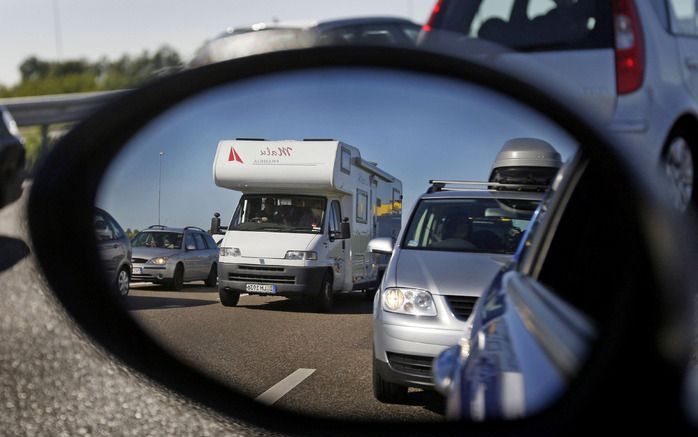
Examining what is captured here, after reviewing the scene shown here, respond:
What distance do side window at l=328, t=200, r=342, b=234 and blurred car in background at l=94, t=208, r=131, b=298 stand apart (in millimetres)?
337

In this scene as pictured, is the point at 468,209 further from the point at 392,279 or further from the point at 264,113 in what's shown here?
the point at 264,113

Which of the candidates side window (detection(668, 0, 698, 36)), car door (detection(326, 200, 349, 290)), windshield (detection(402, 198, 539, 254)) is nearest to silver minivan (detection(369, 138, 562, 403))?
windshield (detection(402, 198, 539, 254))

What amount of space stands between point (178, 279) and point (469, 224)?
19.9 inches

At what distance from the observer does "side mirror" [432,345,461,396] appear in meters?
1.23

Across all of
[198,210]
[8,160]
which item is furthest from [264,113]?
[8,160]

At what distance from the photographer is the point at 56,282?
59.1 inches

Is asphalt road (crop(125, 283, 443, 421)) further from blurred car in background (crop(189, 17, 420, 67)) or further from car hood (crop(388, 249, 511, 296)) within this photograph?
blurred car in background (crop(189, 17, 420, 67))

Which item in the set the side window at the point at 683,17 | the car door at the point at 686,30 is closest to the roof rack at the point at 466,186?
the car door at the point at 686,30

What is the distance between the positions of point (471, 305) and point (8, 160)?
7.04 ft

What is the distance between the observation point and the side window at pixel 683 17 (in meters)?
4.16

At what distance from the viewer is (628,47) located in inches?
165

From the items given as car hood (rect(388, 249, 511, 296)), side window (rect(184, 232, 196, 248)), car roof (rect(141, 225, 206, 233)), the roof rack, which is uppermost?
the roof rack

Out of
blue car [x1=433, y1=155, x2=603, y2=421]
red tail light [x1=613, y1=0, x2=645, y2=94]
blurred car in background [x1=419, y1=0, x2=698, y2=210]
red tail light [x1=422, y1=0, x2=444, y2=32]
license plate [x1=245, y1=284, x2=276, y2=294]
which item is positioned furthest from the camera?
red tail light [x1=422, y1=0, x2=444, y2=32]

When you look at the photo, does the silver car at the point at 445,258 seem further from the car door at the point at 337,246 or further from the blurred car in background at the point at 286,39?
the blurred car in background at the point at 286,39
